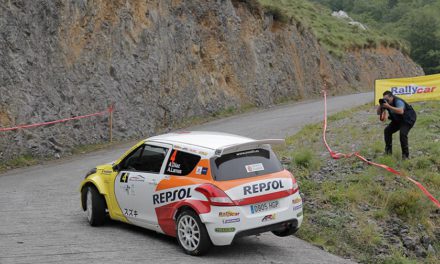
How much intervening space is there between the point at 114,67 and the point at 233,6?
12.6m

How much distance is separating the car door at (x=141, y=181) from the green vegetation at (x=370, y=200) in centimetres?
287

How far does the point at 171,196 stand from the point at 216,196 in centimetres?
91

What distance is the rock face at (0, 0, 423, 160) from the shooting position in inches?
707

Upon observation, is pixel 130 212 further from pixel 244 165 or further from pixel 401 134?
pixel 401 134

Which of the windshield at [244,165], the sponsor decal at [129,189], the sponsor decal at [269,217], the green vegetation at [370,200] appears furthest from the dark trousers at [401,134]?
the sponsor decal at [129,189]

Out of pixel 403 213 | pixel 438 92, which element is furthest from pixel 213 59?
pixel 403 213

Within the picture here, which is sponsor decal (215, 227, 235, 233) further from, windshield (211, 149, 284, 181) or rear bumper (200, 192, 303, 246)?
windshield (211, 149, 284, 181)

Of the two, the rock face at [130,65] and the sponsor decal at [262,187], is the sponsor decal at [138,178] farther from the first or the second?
the rock face at [130,65]

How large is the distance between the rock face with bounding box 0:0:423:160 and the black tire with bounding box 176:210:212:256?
9972 millimetres

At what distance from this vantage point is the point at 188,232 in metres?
8.23

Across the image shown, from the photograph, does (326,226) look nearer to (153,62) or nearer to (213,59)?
(153,62)

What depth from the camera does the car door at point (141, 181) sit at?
350 inches

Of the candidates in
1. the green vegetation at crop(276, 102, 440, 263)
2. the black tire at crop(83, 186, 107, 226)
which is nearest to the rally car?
the black tire at crop(83, 186, 107, 226)

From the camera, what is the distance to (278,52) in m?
36.6
